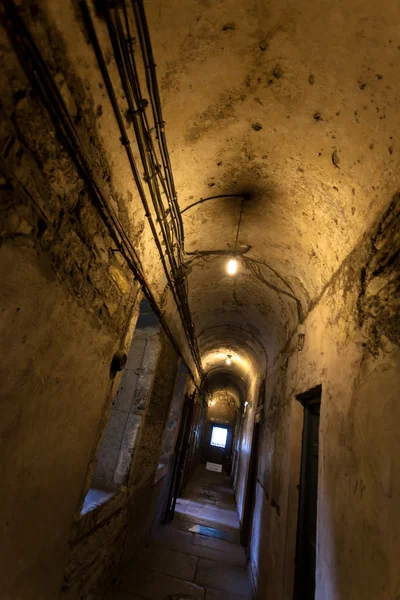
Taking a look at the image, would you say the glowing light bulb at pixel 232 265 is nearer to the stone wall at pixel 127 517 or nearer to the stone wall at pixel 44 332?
the stone wall at pixel 127 517

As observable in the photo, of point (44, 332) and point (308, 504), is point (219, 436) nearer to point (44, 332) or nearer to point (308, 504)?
point (308, 504)

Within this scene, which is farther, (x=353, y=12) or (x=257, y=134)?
(x=257, y=134)

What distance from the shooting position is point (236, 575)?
525cm

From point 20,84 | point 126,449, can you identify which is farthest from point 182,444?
point 20,84

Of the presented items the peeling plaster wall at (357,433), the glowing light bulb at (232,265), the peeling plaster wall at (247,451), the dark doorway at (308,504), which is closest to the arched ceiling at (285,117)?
the peeling plaster wall at (357,433)

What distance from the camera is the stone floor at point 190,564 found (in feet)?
14.0

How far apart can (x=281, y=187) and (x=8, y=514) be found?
321 centimetres

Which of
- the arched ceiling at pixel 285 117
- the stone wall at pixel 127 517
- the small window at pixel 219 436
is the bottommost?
the stone wall at pixel 127 517

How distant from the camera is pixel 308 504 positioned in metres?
3.38

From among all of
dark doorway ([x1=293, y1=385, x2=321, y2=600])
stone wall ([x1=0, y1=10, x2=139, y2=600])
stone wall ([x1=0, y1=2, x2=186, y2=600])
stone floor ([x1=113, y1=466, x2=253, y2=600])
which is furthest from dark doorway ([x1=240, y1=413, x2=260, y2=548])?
stone wall ([x1=0, y1=10, x2=139, y2=600])

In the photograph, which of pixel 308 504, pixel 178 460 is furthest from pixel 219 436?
pixel 308 504

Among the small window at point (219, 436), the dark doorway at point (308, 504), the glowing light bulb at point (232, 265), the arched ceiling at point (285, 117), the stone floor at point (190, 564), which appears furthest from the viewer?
the small window at point (219, 436)

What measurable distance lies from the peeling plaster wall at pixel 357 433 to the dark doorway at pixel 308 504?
0.09m

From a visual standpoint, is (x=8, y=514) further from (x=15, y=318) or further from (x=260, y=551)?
(x=260, y=551)
